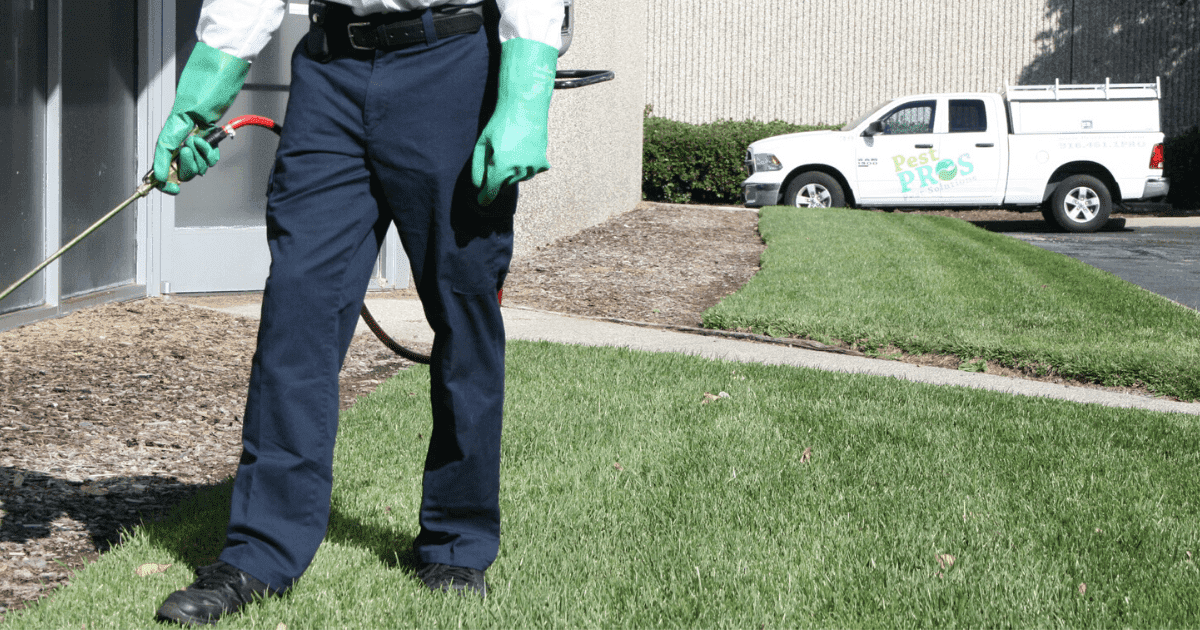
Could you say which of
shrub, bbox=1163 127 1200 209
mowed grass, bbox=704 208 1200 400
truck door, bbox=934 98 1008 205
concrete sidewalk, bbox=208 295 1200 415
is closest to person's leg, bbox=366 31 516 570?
concrete sidewalk, bbox=208 295 1200 415

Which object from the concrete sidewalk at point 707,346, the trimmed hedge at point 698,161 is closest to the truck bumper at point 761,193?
the trimmed hedge at point 698,161

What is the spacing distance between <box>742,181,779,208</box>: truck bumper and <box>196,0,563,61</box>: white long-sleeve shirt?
1296 centimetres

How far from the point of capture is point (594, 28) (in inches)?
458

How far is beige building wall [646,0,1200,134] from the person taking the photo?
72.4 ft

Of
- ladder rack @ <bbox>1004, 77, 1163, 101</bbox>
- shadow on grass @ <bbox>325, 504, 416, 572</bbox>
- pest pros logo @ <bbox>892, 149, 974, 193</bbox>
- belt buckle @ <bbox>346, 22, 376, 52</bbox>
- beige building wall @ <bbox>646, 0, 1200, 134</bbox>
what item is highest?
beige building wall @ <bbox>646, 0, 1200, 134</bbox>

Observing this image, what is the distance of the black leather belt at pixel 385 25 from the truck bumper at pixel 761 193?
512 inches

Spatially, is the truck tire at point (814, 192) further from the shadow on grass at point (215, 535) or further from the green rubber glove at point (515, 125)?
the green rubber glove at point (515, 125)

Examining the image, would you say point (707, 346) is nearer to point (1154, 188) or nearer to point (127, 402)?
point (127, 402)

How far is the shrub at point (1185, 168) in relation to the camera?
65.1ft

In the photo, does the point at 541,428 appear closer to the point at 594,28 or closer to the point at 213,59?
the point at 213,59

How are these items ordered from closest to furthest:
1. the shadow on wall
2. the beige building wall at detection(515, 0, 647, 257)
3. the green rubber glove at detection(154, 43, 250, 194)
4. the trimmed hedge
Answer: the green rubber glove at detection(154, 43, 250, 194) < the beige building wall at detection(515, 0, 647, 257) < the trimmed hedge < the shadow on wall

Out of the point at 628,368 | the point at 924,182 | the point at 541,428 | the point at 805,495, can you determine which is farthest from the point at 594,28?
the point at 805,495

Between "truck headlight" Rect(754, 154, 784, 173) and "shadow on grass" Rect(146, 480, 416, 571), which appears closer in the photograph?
"shadow on grass" Rect(146, 480, 416, 571)

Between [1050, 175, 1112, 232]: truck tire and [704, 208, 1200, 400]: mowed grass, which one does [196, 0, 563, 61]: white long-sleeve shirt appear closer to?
[704, 208, 1200, 400]: mowed grass
